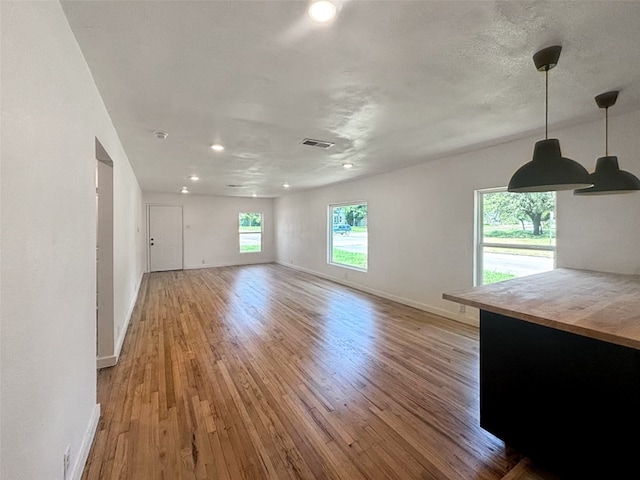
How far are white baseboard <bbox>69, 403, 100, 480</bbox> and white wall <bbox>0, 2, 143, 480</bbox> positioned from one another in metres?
0.02

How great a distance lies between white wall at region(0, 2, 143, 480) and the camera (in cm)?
94

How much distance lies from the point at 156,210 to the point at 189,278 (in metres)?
2.53

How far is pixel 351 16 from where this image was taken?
4.63 ft

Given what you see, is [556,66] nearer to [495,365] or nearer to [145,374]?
[495,365]

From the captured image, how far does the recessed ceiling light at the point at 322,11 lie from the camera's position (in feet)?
4.37

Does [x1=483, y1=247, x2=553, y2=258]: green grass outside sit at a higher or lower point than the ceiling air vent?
lower

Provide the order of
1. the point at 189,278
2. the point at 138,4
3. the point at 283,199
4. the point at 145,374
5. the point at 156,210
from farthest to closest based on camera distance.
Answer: the point at 283,199, the point at 156,210, the point at 189,278, the point at 145,374, the point at 138,4

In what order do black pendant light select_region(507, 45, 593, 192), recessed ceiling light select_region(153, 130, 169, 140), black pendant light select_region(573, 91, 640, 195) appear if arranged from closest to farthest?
black pendant light select_region(507, 45, 593, 192) → black pendant light select_region(573, 91, 640, 195) → recessed ceiling light select_region(153, 130, 169, 140)

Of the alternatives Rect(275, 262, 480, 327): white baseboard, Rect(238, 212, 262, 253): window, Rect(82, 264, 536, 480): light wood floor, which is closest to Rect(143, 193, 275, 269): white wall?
Rect(238, 212, 262, 253): window

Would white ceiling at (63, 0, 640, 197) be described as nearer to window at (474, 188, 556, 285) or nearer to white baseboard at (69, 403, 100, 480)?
window at (474, 188, 556, 285)

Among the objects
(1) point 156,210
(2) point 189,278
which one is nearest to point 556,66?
(2) point 189,278

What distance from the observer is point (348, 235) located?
22.7ft

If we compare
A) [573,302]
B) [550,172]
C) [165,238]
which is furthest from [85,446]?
[165,238]

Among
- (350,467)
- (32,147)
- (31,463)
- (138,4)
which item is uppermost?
(138,4)
